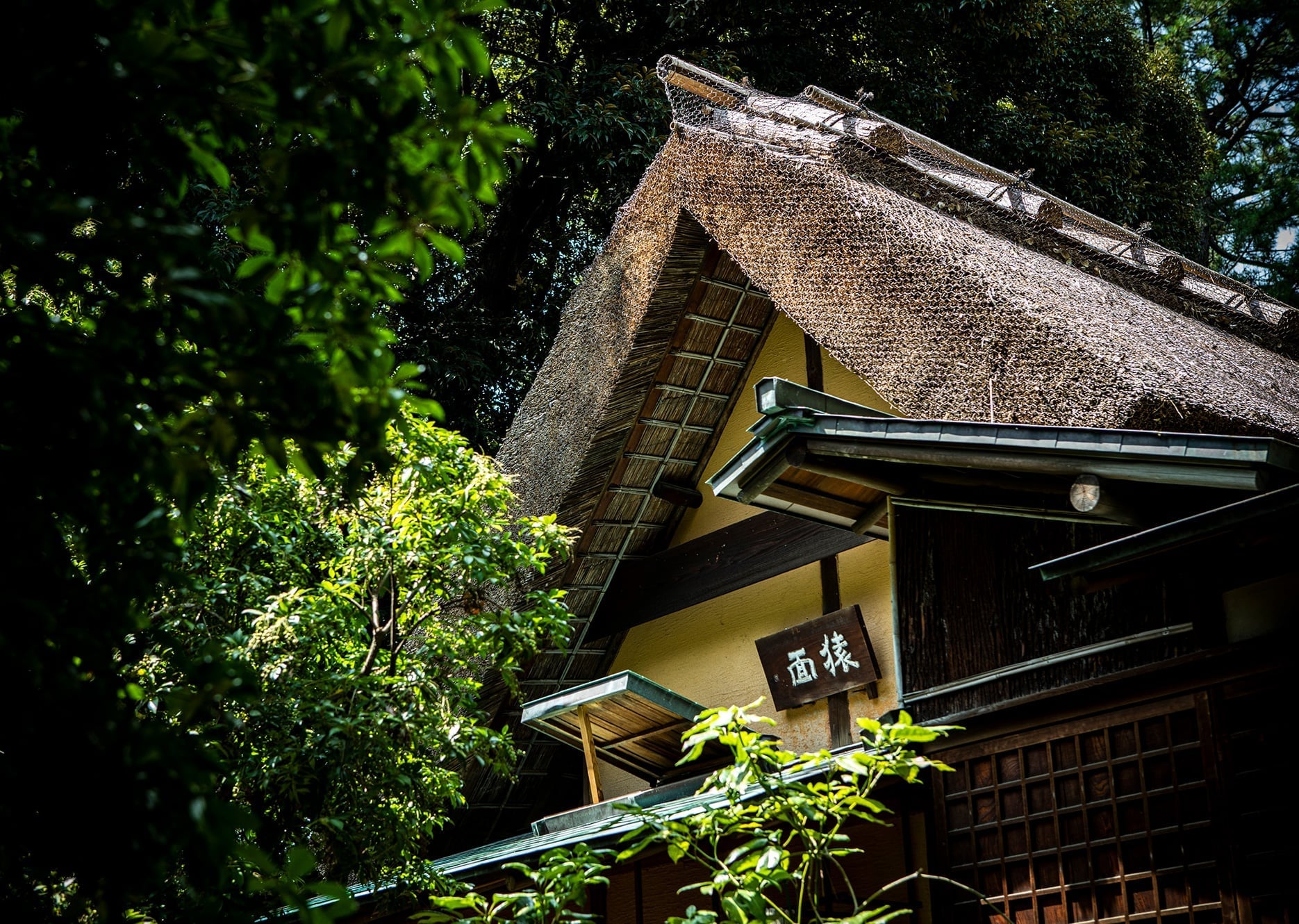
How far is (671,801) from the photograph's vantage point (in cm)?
619

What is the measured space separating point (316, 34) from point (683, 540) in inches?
247

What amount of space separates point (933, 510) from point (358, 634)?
2577 millimetres

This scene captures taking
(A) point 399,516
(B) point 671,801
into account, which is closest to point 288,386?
(A) point 399,516

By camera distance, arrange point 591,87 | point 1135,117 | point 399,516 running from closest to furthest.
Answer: point 399,516, point 591,87, point 1135,117

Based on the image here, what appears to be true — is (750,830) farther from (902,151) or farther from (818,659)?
(902,151)

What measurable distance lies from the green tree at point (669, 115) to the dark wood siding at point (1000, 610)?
7.01m

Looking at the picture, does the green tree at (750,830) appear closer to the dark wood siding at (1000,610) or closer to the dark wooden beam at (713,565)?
the dark wood siding at (1000,610)

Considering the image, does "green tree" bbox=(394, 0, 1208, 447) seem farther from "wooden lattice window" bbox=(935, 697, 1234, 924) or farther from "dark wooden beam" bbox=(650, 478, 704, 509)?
"wooden lattice window" bbox=(935, 697, 1234, 924)

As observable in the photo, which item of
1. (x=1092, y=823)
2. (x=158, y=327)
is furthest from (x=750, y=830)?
(x=158, y=327)

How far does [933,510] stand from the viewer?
5.10 meters

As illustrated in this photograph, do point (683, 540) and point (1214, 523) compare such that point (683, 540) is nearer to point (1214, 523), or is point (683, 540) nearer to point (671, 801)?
point (671, 801)

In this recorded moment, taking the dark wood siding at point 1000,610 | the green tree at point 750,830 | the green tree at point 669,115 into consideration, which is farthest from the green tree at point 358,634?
the green tree at point 669,115

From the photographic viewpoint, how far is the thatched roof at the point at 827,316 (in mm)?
5199

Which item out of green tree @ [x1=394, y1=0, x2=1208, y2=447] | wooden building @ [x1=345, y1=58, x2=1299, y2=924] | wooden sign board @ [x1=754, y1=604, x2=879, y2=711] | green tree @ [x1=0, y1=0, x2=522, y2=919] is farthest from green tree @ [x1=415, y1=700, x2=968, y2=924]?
green tree @ [x1=394, y1=0, x2=1208, y2=447]
